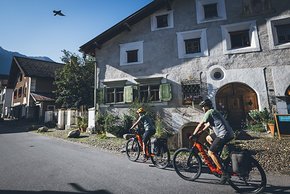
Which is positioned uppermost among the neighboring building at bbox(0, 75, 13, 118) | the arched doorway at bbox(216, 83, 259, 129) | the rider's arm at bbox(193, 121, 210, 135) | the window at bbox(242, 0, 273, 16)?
the window at bbox(242, 0, 273, 16)

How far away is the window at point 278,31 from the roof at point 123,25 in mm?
6665

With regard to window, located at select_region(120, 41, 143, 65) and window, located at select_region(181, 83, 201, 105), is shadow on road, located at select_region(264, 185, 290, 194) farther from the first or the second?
window, located at select_region(120, 41, 143, 65)

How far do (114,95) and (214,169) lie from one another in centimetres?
1012

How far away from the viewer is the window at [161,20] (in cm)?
1291


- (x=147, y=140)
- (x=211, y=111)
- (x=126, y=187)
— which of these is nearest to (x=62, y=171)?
(x=126, y=187)

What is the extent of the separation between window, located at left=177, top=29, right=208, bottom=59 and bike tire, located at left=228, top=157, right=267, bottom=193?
29.5 feet

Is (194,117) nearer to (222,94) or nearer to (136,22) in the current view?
(222,94)

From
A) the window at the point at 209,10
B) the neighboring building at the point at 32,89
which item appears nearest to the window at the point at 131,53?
the window at the point at 209,10

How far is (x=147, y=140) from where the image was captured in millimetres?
5930

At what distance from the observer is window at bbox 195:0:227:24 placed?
11.8 meters

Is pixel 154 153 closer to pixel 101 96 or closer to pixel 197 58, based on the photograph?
pixel 197 58

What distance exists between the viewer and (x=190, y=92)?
11.6 metres

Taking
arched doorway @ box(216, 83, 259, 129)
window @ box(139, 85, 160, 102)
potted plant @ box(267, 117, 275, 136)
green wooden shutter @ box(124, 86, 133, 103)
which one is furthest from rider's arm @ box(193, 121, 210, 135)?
green wooden shutter @ box(124, 86, 133, 103)

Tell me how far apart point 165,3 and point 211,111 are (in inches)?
440
